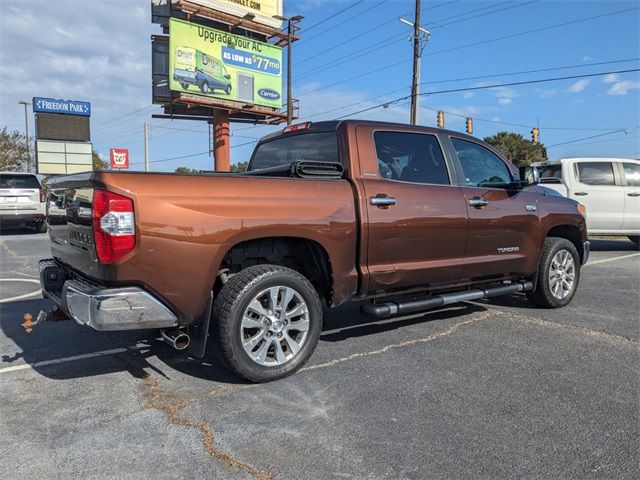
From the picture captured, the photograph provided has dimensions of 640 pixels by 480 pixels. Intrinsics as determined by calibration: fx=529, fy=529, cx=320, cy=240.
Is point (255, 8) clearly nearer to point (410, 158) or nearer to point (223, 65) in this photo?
point (223, 65)

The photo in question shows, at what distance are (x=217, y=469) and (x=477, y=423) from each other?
1539 millimetres

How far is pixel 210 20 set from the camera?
95.3ft

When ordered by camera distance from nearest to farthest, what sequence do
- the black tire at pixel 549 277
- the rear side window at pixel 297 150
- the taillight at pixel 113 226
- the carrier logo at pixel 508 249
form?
the taillight at pixel 113 226 → the rear side window at pixel 297 150 → the carrier logo at pixel 508 249 → the black tire at pixel 549 277

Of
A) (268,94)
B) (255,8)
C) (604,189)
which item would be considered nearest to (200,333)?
(604,189)

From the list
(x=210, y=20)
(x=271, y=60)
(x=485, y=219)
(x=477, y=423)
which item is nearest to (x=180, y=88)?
(x=210, y=20)

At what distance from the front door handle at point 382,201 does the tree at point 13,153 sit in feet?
126

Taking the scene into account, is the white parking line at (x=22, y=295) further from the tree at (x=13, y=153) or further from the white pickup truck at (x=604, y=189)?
the tree at (x=13, y=153)

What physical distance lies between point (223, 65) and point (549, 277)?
1062 inches

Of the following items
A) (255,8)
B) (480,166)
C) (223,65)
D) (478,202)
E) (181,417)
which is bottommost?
(181,417)

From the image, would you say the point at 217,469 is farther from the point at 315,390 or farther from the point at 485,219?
the point at 485,219

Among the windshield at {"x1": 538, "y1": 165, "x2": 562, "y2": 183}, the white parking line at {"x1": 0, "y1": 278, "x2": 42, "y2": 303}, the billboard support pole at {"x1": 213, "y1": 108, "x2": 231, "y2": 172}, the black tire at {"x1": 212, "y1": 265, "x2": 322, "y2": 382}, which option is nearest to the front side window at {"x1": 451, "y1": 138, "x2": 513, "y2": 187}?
the black tire at {"x1": 212, "y1": 265, "x2": 322, "y2": 382}

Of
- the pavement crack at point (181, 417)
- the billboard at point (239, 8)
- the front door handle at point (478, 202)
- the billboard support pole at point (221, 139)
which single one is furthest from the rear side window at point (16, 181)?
the billboard support pole at point (221, 139)

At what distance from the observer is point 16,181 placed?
48.9 ft

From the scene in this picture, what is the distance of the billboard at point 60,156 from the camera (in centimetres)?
3416
